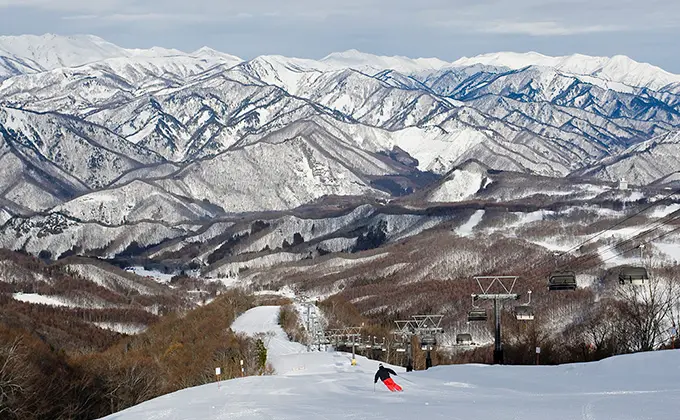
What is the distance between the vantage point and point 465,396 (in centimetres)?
3984

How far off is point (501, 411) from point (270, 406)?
28.3 feet

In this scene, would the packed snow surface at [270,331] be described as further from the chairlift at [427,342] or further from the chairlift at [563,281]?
the chairlift at [563,281]

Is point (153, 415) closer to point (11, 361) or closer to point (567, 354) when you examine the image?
point (11, 361)

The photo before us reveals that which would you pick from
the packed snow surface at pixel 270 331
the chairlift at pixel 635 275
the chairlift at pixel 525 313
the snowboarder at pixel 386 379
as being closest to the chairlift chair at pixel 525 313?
the chairlift at pixel 525 313

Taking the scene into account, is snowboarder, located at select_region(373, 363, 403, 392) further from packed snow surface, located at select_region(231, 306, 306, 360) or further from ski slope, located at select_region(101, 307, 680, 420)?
packed snow surface, located at select_region(231, 306, 306, 360)

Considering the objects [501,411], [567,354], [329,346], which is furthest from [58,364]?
[501,411]

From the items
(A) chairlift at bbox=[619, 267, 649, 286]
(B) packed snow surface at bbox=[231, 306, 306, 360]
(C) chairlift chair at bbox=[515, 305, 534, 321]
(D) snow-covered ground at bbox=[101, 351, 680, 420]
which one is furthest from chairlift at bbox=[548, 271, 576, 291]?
(B) packed snow surface at bbox=[231, 306, 306, 360]

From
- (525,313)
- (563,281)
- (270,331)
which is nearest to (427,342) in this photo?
(525,313)

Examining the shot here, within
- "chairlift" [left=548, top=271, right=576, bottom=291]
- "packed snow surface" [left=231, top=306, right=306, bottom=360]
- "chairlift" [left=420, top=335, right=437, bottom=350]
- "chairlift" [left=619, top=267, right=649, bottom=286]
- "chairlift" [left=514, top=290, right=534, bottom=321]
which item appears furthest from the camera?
"packed snow surface" [left=231, top=306, right=306, bottom=360]

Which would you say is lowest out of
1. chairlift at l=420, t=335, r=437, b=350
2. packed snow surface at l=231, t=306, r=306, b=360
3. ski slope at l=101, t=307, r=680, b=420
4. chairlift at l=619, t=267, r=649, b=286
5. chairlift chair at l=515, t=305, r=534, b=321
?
ski slope at l=101, t=307, r=680, b=420

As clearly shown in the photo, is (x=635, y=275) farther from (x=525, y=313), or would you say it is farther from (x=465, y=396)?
(x=465, y=396)

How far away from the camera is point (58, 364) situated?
4577 inches

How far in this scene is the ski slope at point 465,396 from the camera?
32.8 metres

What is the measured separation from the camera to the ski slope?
107 ft
